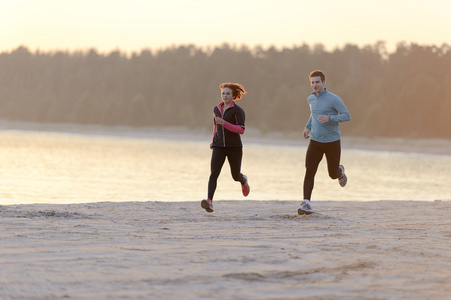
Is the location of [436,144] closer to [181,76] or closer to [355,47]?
[355,47]

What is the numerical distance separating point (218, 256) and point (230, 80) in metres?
101

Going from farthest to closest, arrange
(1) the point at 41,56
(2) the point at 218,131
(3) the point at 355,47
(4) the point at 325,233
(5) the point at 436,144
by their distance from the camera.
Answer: (1) the point at 41,56 → (3) the point at 355,47 → (5) the point at 436,144 → (2) the point at 218,131 → (4) the point at 325,233

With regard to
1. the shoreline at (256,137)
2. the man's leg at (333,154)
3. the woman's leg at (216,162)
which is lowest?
the woman's leg at (216,162)

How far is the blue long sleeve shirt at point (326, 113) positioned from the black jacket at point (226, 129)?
89 centimetres

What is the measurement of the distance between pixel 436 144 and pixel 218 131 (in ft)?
197

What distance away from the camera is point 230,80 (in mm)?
Result: 106812

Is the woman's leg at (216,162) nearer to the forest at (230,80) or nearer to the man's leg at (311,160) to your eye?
the man's leg at (311,160)

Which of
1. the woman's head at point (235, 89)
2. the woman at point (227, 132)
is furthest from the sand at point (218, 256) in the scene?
the woman's head at point (235, 89)

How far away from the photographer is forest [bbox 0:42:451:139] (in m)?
77.6

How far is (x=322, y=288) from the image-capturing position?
16.3 feet

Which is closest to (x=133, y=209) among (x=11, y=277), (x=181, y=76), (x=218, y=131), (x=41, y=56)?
(x=218, y=131)

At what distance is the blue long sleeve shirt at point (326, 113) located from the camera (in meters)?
9.29

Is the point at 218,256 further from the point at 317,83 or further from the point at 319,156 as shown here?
the point at 317,83

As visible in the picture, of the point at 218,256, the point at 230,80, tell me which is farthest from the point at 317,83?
the point at 230,80
